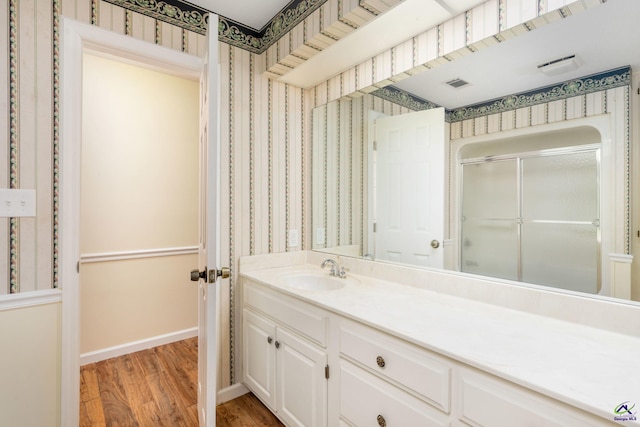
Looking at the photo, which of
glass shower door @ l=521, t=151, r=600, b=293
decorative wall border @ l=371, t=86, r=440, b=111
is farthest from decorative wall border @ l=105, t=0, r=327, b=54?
glass shower door @ l=521, t=151, r=600, b=293

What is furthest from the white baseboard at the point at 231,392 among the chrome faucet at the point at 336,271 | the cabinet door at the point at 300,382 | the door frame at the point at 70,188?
the chrome faucet at the point at 336,271

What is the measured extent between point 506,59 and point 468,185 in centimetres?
56

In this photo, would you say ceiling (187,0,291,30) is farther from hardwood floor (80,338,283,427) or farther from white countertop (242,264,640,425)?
hardwood floor (80,338,283,427)

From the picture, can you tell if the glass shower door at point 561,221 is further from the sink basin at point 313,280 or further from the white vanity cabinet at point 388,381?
the sink basin at point 313,280

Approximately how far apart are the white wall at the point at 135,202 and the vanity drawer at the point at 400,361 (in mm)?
2169

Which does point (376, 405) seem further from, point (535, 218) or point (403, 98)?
point (403, 98)

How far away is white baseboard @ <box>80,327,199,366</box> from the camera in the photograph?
2.45 metres

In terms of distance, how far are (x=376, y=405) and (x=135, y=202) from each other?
2.52 metres

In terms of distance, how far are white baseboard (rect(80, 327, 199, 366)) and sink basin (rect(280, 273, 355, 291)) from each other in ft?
5.38

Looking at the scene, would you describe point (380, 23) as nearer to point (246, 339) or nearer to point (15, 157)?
point (15, 157)

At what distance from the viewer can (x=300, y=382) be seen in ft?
4.94

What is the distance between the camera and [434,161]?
63.7 inches

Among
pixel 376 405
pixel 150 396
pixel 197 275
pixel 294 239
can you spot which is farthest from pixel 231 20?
pixel 150 396

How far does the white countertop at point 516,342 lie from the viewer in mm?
716
